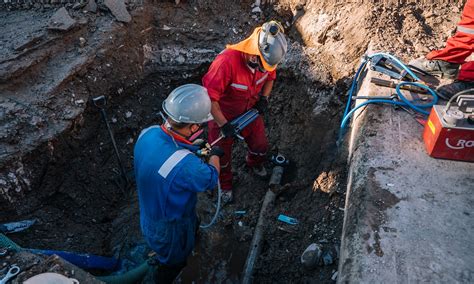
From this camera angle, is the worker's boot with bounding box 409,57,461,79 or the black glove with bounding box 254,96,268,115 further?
the black glove with bounding box 254,96,268,115

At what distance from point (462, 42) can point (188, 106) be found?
2.87 meters

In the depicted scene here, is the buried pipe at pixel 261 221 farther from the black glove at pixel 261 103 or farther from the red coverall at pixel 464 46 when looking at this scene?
the red coverall at pixel 464 46

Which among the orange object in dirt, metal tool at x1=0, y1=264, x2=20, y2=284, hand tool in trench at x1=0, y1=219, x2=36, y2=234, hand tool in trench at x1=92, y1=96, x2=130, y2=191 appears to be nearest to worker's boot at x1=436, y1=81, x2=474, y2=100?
the orange object in dirt

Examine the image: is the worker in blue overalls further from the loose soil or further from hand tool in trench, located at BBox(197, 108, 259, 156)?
the loose soil

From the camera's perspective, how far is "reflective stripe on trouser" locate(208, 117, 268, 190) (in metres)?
4.47

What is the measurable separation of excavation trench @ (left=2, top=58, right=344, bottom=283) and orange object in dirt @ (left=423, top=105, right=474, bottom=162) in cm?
97

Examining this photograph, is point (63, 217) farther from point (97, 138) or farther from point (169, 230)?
point (169, 230)

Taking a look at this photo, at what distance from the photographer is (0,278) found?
8.06ft

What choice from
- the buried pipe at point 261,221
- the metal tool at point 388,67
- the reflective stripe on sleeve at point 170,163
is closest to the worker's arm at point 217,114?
the buried pipe at point 261,221

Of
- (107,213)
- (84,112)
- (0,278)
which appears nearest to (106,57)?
(84,112)

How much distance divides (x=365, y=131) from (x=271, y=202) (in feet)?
4.73

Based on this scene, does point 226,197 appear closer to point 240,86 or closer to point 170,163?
point 240,86

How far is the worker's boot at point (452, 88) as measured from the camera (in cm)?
380

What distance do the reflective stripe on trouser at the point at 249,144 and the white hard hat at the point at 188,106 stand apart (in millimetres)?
1296
